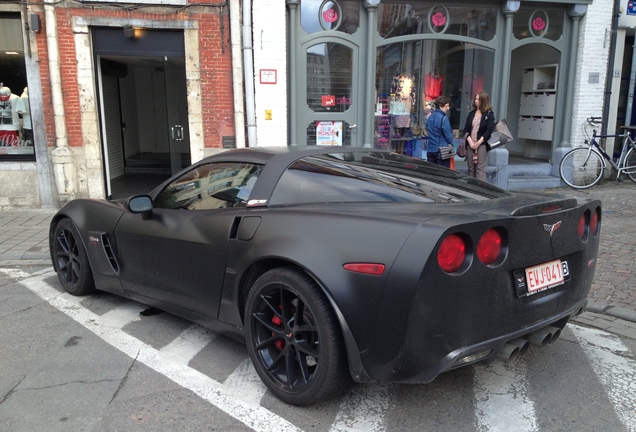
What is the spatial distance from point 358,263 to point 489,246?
0.67m

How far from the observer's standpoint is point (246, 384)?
3.29 meters

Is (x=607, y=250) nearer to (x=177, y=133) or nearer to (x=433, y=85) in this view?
(x=433, y=85)

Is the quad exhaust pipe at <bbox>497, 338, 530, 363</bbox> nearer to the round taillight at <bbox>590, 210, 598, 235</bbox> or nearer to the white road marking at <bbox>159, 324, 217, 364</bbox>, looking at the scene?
the round taillight at <bbox>590, 210, 598, 235</bbox>

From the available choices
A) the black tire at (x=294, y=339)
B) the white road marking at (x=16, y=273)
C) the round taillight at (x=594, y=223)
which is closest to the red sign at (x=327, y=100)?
the white road marking at (x=16, y=273)

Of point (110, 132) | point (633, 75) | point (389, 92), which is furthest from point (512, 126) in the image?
point (110, 132)

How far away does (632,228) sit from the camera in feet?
23.7

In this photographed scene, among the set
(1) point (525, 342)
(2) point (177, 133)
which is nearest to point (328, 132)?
(2) point (177, 133)

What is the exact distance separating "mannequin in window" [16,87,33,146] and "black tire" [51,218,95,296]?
5496 millimetres

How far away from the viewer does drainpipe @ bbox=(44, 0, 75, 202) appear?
8.87 metres

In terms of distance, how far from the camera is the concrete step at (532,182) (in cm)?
1037

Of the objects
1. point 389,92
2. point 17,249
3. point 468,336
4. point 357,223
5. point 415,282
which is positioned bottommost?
point 17,249

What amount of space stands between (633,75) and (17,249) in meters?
11.9

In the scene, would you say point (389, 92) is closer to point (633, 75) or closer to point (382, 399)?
point (633, 75)

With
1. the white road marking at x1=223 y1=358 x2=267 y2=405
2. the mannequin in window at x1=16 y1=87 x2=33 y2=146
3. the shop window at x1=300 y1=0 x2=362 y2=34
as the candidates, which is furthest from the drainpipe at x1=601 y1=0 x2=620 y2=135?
the mannequin in window at x1=16 y1=87 x2=33 y2=146
